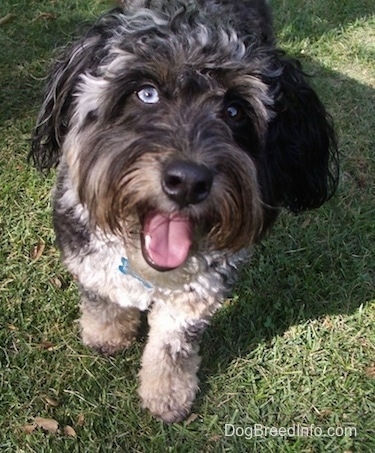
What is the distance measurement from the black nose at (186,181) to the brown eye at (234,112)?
351mm

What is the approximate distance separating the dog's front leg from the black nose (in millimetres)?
916

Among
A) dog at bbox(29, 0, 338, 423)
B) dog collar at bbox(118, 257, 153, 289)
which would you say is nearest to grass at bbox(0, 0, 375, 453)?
dog at bbox(29, 0, 338, 423)

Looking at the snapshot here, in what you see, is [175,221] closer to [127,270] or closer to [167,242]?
[167,242]

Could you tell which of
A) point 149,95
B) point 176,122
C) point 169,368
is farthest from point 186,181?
point 169,368

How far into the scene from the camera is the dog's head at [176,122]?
5.94 feet

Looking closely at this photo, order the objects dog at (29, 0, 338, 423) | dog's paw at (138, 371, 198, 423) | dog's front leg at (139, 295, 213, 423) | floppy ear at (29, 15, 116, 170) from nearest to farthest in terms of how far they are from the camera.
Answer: dog at (29, 0, 338, 423) < floppy ear at (29, 15, 116, 170) < dog's front leg at (139, 295, 213, 423) < dog's paw at (138, 371, 198, 423)

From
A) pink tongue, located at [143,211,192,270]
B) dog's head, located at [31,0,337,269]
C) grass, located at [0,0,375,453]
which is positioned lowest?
grass, located at [0,0,375,453]

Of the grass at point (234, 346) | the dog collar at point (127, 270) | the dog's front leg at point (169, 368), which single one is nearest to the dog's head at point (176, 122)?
the dog collar at point (127, 270)

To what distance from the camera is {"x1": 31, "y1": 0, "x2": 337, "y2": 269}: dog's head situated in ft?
5.94

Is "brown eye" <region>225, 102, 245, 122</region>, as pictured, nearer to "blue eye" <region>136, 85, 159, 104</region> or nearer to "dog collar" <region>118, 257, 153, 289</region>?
"blue eye" <region>136, 85, 159, 104</region>

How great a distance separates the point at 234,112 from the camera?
206cm

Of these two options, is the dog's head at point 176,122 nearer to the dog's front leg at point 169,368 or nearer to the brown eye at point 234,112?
the brown eye at point 234,112

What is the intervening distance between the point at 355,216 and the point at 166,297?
1594 millimetres

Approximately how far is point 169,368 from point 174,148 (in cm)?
126
